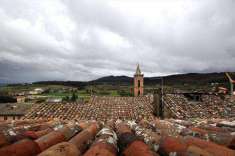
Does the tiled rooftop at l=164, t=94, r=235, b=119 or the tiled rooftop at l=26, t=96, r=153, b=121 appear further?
the tiled rooftop at l=26, t=96, r=153, b=121

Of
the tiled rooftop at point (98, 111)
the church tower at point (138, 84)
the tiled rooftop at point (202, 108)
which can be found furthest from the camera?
the church tower at point (138, 84)

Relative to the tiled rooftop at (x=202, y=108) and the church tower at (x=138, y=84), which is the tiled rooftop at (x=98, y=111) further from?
the church tower at (x=138, y=84)

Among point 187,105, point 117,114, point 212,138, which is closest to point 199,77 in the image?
point 187,105

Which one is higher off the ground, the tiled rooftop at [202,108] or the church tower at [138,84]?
the church tower at [138,84]

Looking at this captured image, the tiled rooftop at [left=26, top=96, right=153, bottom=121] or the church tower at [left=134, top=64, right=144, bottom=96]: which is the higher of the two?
the church tower at [left=134, top=64, right=144, bottom=96]

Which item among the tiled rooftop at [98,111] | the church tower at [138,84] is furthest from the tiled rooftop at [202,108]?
the church tower at [138,84]

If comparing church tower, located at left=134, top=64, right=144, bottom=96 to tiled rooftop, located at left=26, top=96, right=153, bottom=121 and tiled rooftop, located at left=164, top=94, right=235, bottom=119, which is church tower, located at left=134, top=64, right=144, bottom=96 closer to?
tiled rooftop, located at left=26, top=96, right=153, bottom=121

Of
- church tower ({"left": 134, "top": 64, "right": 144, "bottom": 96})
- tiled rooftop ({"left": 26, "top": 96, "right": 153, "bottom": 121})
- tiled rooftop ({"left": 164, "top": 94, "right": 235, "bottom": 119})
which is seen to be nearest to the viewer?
tiled rooftop ({"left": 164, "top": 94, "right": 235, "bottom": 119})

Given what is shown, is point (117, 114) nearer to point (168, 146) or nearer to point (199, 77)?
point (168, 146)

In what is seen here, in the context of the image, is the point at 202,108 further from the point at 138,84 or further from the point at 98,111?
the point at 138,84

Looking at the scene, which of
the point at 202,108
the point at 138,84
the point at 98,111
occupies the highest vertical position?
the point at 138,84

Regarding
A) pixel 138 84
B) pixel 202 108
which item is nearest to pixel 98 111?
pixel 202 108

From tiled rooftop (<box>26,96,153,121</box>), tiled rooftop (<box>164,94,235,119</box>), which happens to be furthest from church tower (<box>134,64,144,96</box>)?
tiled rooftop (<box>164,94,235,119</box>)

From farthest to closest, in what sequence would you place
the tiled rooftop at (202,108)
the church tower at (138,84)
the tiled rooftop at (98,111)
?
the church tower at (138,84), the tiled rooftop at (98,111), the tiled rooftop at (202,108)
